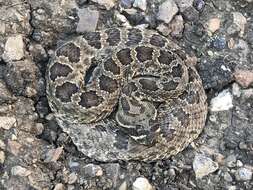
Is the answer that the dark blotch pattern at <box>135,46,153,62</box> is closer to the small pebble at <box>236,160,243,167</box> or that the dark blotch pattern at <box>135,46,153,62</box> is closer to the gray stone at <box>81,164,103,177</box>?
the gray stone at <box>81,164,103,177</box>

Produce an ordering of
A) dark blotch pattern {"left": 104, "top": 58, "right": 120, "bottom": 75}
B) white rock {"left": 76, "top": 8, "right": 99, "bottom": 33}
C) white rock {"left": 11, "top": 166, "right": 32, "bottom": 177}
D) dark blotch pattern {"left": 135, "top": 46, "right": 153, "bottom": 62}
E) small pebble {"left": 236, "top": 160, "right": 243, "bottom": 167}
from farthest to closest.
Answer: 1. white rock {"left": 76, "top": 8, "right": 99, "bottom": 33}
2. dark blotch pattern {"left": 135, "top": 46, "right": 153, "bottom": 62}
3. dark blotch pattern {"left": 104, "top": 58, "right": 120, "bottom": 75}
4. small pebble {"left": 236, "top": 160, "right": 243, "bottom": 167}
5. white rock {"left": 11, "top": 166, "right": 32, "bottom": 177}

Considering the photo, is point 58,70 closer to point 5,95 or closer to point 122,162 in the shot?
point 5,95

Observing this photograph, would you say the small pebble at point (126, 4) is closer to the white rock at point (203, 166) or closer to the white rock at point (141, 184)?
the white rock at point (203, 166)

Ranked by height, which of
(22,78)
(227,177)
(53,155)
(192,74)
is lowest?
(227,177)

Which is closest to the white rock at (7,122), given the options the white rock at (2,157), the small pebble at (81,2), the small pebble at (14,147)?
the small pebble at (14,147)

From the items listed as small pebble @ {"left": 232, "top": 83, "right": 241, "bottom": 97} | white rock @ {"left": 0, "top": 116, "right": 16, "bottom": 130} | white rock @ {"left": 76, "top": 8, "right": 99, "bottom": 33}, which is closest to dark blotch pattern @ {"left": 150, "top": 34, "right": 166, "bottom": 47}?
white rock @ {"left": 76, "top": 8, "right": 99, "bottom": 33}

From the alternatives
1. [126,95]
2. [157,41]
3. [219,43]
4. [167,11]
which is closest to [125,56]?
[157,41]

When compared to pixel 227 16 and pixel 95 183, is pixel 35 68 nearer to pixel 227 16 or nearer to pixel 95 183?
pixel 95 183
